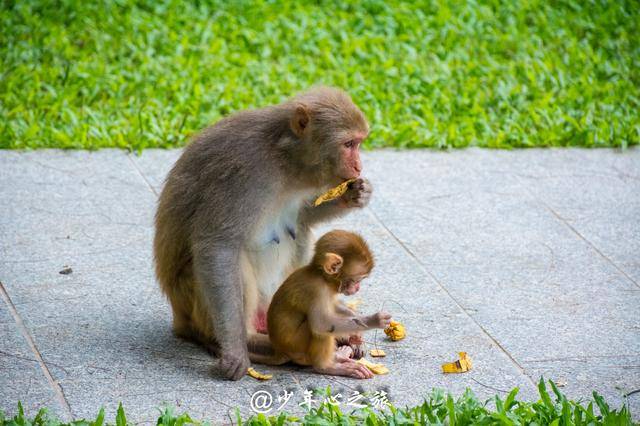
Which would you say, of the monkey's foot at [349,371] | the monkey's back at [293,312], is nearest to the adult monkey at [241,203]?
the monkey's back at [293,312]

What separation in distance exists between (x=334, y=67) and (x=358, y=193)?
4845mm

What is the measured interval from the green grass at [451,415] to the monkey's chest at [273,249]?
85 centimetres

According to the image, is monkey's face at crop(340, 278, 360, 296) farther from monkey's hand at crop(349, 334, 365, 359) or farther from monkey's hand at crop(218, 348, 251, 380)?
monkey's hand at crop(218, 348, 251, 380)

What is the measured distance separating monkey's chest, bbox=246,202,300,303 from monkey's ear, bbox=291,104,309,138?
1.41ft

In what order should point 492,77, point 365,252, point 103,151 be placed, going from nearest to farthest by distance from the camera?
point 365,252, point 103,151, point 492,77

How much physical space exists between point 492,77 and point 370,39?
147 cm

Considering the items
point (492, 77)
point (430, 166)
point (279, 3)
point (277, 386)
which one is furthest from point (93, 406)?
point (279, 3)

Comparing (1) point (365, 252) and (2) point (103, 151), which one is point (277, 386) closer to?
(1) point (365, 252)

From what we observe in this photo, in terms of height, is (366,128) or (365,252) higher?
(366,128)

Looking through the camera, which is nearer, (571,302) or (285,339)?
(285,339)

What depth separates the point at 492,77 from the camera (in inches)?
412

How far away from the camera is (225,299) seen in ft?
17.5

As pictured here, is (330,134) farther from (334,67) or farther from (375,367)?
(334,67)

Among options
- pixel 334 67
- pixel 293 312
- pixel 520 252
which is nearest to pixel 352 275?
pixel 293 312
